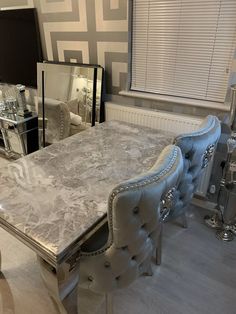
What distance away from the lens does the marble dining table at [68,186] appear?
2.96 feet

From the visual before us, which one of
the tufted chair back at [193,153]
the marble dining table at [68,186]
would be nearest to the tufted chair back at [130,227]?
the marble dining table at [68,186]

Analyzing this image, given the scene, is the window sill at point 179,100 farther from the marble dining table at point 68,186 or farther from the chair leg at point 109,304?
the chair leg at point 109,304

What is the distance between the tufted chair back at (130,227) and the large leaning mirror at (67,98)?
1.45m

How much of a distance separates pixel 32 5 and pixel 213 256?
2861 millimetres

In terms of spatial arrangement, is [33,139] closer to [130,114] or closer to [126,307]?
[130,114]

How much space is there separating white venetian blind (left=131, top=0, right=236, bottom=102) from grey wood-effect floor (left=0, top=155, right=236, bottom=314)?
1.13 meters

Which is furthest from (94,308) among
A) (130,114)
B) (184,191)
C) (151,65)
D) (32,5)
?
(32,5)

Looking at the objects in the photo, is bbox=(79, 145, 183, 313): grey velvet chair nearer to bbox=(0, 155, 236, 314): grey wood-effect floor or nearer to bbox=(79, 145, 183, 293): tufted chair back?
bbox=(79, 145, 183, 293): tufted chair back

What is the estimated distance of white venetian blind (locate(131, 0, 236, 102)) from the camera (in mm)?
1632

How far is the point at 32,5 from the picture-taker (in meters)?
2.47

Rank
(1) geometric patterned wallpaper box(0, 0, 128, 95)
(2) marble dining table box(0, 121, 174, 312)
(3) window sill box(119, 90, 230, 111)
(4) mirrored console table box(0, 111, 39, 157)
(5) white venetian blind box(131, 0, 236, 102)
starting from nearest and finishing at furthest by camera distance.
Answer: (2) marble dining table box(0, 121, 174, 312), (5) white venetian blind box(131, 0, 236, 102), (3) window sill box(119, 90, 230, 111), (1) geometric patterned wallpaper box(0, 0, 128, 95), (4) mirrored console table box(0, 111, 39, 157)

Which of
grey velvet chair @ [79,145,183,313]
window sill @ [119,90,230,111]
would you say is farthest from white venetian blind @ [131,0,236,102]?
grey velvet chair @ [79,145,183,313]

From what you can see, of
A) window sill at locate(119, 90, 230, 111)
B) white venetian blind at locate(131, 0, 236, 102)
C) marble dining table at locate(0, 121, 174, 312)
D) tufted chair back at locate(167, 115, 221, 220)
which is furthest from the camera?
window sill at locate(119, 90, 230, 111)

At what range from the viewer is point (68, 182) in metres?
1.21
